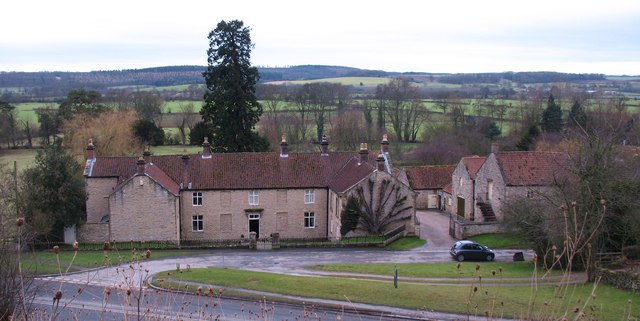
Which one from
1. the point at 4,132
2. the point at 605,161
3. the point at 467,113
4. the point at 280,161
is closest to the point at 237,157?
the point at 280,161

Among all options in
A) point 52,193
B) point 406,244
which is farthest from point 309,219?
point 52,193

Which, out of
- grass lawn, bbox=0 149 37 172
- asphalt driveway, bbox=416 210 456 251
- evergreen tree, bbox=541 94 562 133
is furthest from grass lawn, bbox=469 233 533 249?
grass lawn, bbox=0 149 37 172

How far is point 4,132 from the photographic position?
83.1 m

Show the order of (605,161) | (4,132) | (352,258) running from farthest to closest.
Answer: (4,132) → (352,258) → (605,161)

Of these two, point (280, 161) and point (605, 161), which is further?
point (280, 161)

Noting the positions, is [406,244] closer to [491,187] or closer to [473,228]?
[473,228]

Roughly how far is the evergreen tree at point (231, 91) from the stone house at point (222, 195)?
9.74 m

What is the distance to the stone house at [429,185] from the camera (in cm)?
5650

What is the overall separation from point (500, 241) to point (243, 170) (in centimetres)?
1957

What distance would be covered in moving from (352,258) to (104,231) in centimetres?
1796

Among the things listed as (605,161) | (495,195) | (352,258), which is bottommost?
(352,258)

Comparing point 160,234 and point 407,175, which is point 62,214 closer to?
point 160,234

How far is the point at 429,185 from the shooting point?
56625mm

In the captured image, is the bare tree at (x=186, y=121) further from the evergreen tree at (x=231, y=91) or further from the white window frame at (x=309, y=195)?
the white window frame at (x=309, y=195)
